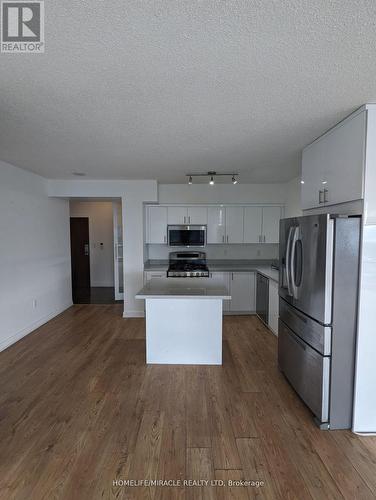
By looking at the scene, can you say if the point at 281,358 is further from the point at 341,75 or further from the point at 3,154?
the point at 3,154

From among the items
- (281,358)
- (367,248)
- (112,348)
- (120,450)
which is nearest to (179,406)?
(120,450)

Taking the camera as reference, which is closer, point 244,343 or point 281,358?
point 281,358

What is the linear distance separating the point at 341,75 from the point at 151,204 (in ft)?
12.9

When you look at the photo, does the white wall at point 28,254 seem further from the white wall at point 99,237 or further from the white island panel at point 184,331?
the white island panel at point 184,331

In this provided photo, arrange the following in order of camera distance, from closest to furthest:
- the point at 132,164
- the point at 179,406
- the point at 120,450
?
the point at 120,450
the point at 179,406
the point at 132,164

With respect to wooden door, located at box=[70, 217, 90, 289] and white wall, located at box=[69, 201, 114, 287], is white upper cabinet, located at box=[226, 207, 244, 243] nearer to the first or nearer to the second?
white wall, located at box=[69, 201, 114, 287]

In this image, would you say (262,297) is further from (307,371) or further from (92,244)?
(92,244)

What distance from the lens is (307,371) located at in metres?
2.30

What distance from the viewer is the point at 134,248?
4902 mm

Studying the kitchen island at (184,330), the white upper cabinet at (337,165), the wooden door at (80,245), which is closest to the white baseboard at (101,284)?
the wooden door at (80,245)

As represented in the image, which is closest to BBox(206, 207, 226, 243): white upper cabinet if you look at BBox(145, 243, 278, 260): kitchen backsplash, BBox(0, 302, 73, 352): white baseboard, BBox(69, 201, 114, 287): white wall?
BBox(145, 243, 278, 260): kitchen backsplash

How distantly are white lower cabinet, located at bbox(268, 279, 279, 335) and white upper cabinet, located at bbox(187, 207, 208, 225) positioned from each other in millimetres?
1802

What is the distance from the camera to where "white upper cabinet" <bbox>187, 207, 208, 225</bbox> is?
5.15m

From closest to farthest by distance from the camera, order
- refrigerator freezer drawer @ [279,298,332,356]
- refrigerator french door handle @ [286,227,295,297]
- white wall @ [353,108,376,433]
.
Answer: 1. white wall @ [353,108,376,433]
2. refrigerator freezer drawer @ [279,298,332,356]
3. refrigerator french door handle @ [286,227,295,297]
